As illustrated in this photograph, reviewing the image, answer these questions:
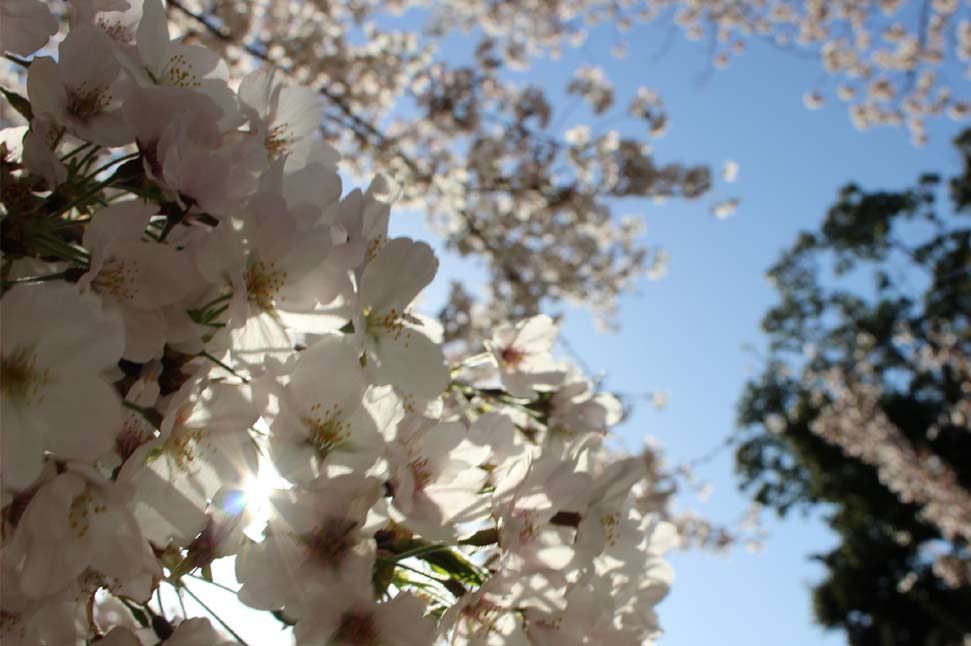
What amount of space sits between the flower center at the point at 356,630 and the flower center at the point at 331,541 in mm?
47

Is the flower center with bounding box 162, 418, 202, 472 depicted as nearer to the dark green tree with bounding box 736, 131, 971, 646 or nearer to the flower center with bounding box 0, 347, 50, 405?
the flower center with bounding box 0, 347, 50, 405

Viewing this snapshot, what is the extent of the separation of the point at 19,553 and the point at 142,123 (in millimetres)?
323

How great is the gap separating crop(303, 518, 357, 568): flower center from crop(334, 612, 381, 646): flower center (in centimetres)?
5

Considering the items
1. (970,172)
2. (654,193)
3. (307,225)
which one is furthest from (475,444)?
(970,172)

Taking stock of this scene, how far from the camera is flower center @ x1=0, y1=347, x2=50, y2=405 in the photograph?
41cm

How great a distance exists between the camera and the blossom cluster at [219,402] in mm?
444

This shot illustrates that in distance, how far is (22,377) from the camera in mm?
417

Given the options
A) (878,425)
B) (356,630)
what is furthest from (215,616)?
(878,425)

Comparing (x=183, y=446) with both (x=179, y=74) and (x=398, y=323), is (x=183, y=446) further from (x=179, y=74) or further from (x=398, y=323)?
(x=179, y=74)

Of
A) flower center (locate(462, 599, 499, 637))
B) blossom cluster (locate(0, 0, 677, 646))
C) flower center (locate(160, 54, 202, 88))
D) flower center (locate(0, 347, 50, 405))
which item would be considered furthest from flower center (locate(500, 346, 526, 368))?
flower center (locate(0, 347, 50, 405))

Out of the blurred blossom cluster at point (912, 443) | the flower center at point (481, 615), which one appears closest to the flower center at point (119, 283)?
the flower center at point (481, 615)

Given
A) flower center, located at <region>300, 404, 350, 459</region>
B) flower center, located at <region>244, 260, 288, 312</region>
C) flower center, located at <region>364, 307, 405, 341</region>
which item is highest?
flower center, located at <region>364, 307, 405, 341</region>

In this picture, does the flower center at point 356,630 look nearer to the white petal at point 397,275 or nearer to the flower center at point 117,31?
the white petal at point 397,275

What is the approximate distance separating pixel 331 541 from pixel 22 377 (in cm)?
24
